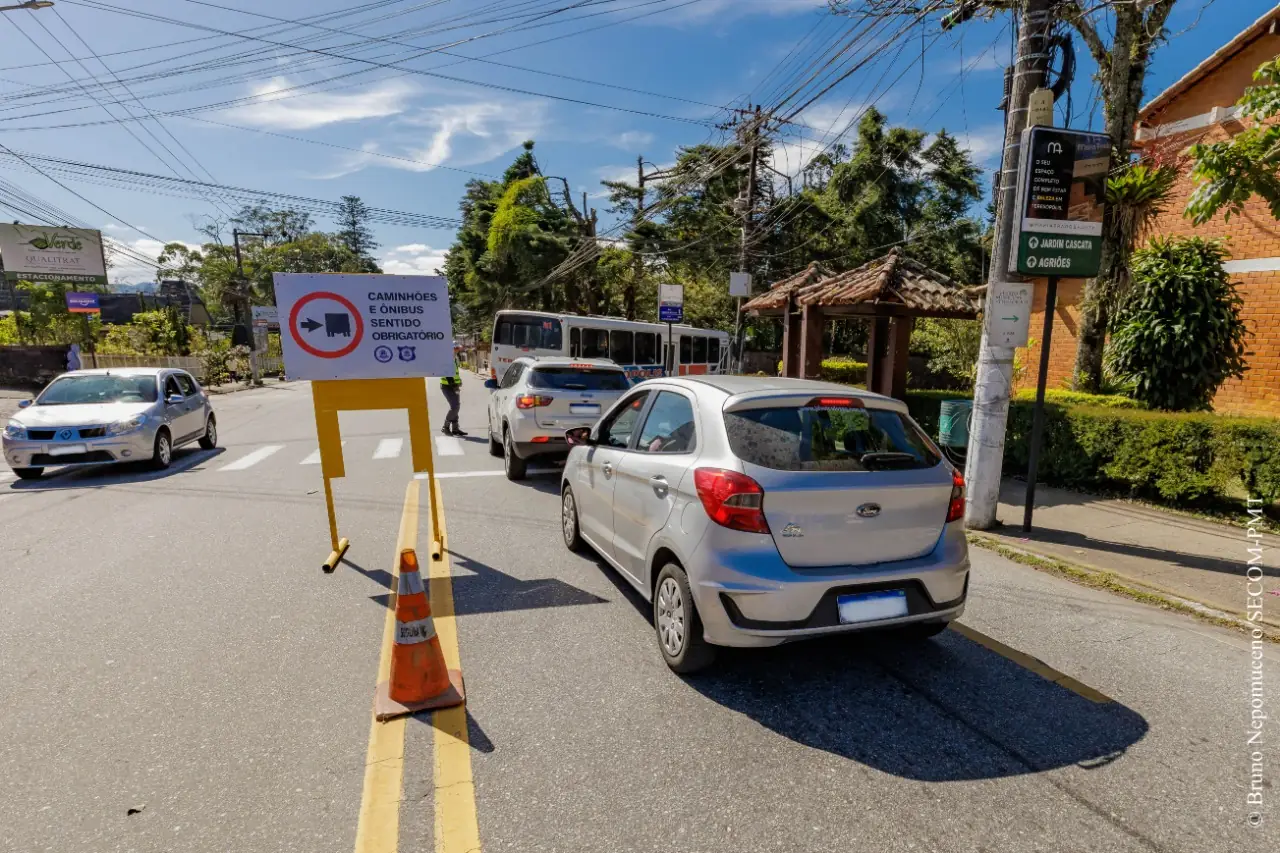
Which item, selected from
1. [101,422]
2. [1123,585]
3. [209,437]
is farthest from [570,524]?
[209,437]

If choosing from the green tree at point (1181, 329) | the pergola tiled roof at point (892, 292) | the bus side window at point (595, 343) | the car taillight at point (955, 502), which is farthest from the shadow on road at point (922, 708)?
the bus side window at point (595, 343)

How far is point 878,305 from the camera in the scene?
35.4 ft

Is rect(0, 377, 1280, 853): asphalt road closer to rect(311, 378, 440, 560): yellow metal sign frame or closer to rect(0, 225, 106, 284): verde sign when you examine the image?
rect(311, 378, 440, 560): yellow metal sign frame

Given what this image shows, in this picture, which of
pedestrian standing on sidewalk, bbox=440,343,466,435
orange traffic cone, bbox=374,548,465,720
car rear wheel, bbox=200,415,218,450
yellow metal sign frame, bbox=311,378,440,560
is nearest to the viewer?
orange traffic cone, bbox=374,548,465,720

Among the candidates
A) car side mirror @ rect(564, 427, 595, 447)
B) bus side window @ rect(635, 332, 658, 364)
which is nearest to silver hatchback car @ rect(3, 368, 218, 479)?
car side mirror @ rect(564, 427, 595, 447)

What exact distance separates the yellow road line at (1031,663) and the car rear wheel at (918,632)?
0.75 feet

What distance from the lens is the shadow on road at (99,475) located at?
8.38 metres

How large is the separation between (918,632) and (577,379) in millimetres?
6023

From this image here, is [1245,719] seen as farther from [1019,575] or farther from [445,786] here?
[445,786]

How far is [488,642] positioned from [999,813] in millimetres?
2707

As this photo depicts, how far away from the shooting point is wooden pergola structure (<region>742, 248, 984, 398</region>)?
419 inches

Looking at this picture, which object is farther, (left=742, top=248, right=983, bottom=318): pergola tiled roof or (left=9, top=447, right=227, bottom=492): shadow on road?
(left=742, top=248, right=983, bottom=318): pergola tiled roof

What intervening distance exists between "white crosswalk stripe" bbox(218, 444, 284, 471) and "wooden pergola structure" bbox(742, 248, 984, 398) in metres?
9.83

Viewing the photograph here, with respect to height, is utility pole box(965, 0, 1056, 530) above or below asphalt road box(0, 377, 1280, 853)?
above
